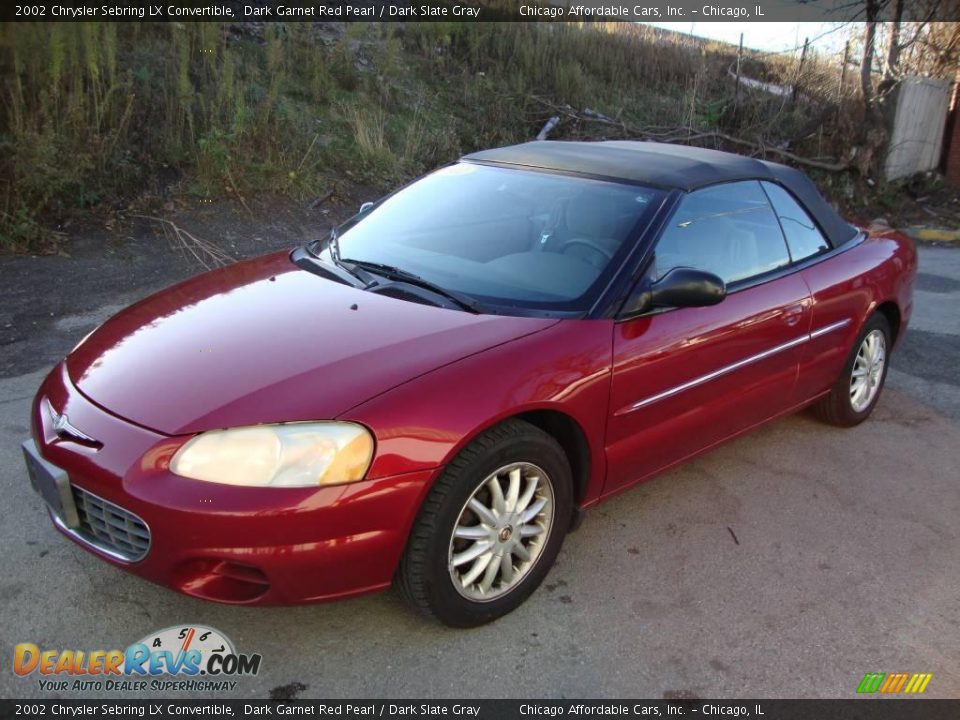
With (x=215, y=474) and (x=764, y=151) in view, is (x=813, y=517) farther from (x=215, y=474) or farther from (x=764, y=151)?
(x=764, y=151)

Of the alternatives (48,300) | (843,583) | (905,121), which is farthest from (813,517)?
(905,121)

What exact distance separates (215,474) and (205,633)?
693 mm

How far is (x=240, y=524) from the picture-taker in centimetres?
227

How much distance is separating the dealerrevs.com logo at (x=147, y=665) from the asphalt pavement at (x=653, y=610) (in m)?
0.04

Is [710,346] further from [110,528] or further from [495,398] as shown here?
[110,528]

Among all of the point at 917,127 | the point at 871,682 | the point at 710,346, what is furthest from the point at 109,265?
the point at 917,127

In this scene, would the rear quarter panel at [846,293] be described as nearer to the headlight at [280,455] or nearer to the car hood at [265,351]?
the car hood at [265,351]

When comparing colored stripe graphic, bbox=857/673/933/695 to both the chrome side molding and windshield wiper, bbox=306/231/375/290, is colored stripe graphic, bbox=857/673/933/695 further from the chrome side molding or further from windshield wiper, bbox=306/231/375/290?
windshield wiper, bbox=306/231/375/290

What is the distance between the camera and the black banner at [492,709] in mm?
2371

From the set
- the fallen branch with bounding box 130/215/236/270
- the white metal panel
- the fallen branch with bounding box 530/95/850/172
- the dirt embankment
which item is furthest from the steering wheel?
the white metal panel

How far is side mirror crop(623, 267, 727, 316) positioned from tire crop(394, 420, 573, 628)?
65cm

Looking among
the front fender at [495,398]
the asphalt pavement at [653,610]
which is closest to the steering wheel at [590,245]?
the front fender at [495,398]

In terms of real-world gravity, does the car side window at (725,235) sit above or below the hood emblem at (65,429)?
above

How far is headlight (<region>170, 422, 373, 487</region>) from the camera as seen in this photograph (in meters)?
2.32
